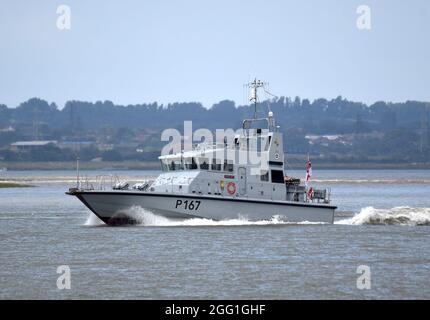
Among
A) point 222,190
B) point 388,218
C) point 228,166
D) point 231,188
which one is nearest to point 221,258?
point 222,190

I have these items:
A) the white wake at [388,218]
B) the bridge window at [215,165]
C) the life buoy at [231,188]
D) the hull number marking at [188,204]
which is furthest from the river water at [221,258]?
the bridge window at [215,165]

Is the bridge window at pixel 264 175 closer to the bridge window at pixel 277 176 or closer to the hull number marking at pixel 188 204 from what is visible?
the bridge window at pixel 277 176

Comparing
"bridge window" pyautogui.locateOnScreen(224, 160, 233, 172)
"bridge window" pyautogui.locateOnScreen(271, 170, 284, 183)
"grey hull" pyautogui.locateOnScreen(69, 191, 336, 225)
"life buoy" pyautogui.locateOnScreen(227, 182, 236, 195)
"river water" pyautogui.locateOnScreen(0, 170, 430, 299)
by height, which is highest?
"bridge window" pyautogui.locateOnScreen(224, 160, 233, 172)

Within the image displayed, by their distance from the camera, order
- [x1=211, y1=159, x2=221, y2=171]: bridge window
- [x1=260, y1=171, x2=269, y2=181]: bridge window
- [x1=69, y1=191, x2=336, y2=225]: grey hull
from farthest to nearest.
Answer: [x1=260, y1=171, x2=269, y2=181]: bridge window, [x1=211, y1=159, x2=221, y2=171]: bridge window, [x1=69, y1=191, x2=336, y2=225]: grey hull

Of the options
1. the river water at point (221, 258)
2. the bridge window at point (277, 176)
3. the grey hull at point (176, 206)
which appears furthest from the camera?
the bridge window at point (277, 176)

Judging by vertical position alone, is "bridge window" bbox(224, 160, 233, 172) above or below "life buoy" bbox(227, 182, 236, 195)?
above

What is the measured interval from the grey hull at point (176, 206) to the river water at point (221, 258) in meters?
0.36

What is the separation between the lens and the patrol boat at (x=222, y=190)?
44.5 m

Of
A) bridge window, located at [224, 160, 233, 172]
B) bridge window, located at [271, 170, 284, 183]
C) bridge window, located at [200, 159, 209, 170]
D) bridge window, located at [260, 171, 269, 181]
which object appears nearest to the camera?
bridge window, located at [200, 159, 209, 170]

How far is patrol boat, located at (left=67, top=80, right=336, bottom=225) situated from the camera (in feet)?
146

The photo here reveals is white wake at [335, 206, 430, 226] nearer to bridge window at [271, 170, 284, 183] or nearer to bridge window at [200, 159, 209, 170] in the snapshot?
bridge window at [271, 170, 284, 183]

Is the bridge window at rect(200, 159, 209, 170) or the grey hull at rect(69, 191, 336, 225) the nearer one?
the grey hull at rect(69, 191, 336, 225)

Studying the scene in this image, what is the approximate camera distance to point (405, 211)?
5238 cm

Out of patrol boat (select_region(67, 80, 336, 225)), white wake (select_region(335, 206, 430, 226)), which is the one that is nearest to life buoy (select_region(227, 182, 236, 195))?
patrol boat (select_region(67, 80, 336, 225))
